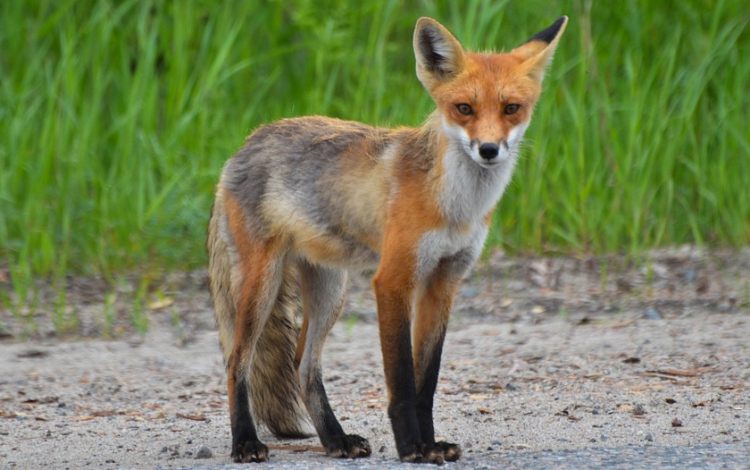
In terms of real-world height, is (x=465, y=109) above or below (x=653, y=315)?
above

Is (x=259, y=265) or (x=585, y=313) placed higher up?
(x=259, y=265)

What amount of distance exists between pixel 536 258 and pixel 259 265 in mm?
3581

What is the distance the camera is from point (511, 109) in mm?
3812

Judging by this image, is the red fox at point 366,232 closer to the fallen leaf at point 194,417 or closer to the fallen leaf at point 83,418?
the fallen leaf at point 194,417

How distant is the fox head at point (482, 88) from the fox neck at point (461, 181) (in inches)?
→ 2.2

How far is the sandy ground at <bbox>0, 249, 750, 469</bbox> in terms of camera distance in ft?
13.7

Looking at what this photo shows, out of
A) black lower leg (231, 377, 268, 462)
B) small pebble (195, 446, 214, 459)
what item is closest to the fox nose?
black lower leg (231, 377, 268, 462)

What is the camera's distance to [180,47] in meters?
8.01

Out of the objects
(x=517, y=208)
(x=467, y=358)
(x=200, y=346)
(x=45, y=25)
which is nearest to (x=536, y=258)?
(x=517, y=208)

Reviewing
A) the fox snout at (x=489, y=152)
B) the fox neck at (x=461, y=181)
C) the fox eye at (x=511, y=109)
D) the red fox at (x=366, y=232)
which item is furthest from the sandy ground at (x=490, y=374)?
the fox eye at (x=511, y=109)

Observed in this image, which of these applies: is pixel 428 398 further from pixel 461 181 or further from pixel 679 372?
pixel 679 372

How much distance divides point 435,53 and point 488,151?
650mm

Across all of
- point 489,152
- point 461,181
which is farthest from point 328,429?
point 489,152

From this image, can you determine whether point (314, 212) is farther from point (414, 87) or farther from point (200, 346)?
point (414, 87)
